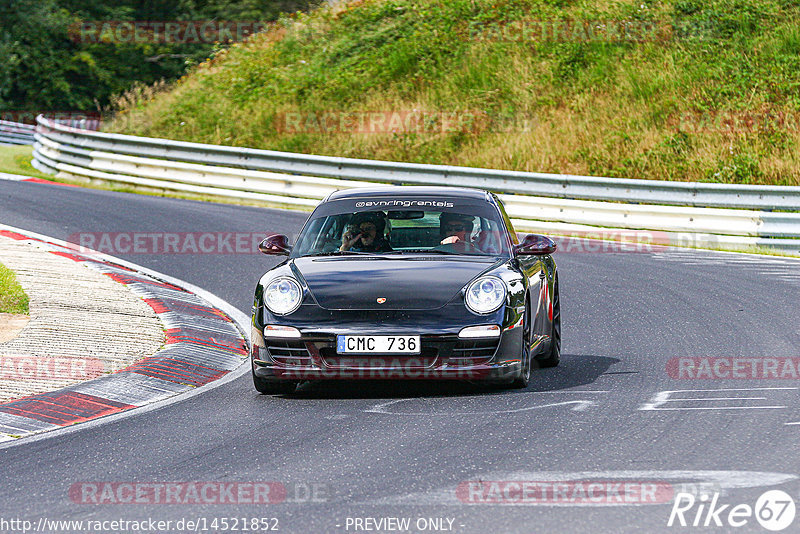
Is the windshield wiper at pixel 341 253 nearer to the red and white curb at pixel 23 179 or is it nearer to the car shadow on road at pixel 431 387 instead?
the car shadow on road at pixel 431 387

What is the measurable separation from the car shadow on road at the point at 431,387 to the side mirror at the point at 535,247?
0.94 m

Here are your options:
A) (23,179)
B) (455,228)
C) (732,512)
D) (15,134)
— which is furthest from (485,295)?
(15,134)

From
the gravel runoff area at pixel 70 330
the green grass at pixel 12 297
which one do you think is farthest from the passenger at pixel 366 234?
the green grass at pixel 12 297

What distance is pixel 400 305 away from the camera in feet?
26.5

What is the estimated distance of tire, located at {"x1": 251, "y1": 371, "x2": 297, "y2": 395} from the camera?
27.8ft

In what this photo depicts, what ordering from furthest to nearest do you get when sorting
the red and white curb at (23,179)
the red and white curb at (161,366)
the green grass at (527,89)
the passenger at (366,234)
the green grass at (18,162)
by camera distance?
the green grass at (18,162), the red and white curb at (23,179), the green grass at (527,89), the passenger at (366,234), the red and white curb at (161,366)

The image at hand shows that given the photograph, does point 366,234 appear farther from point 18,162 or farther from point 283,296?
point 18,162

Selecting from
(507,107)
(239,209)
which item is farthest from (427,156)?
(239,209)

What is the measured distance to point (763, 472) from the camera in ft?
19.4

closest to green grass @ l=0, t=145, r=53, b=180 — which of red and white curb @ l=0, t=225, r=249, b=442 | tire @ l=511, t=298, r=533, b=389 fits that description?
red and white curb @ l=0, t=225, r=249, b=442

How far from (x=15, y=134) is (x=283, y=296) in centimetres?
3586

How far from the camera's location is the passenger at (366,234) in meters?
9.11

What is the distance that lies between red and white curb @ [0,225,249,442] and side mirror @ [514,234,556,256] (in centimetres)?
237

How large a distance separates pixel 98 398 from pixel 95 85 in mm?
40538
